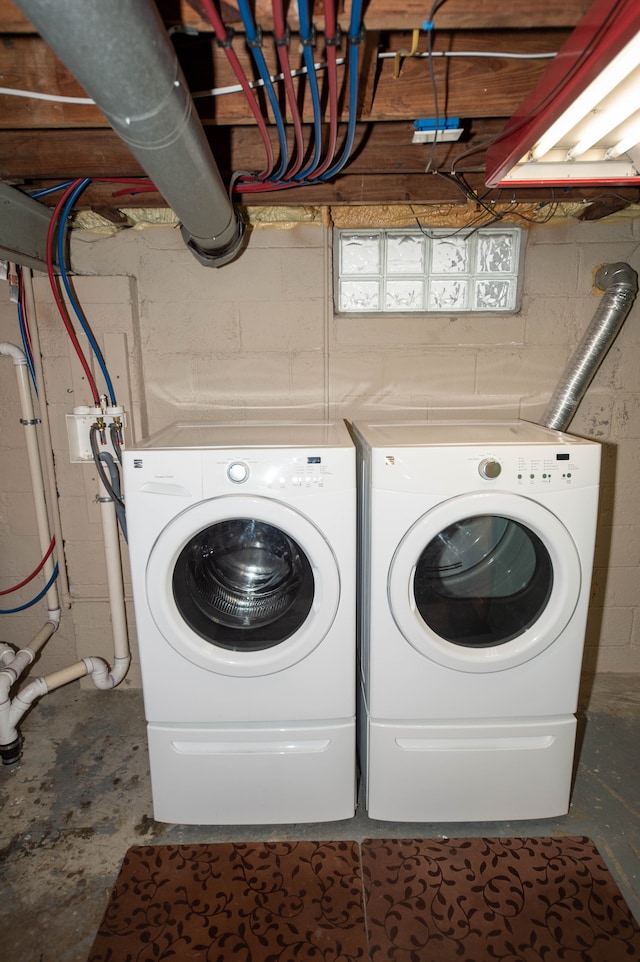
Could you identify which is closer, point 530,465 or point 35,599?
point 530,465

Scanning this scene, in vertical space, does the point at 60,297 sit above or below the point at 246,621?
above

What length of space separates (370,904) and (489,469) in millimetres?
1300

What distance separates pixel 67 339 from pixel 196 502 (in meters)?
1.17

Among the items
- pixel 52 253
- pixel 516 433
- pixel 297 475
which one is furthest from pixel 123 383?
pixel 516 433

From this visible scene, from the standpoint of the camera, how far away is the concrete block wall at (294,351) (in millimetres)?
2092

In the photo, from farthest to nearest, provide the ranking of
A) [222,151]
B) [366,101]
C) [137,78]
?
[222,151], [366,101], [137,78]

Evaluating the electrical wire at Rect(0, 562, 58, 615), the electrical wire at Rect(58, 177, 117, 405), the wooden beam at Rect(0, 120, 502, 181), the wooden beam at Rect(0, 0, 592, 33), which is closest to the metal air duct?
the wooden beam at Rect(0, 0, 592, 33)

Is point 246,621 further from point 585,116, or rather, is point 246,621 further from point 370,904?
A: point 585,116

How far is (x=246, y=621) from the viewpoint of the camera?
1.59 metres

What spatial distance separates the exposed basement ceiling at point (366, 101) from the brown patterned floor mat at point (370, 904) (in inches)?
84.7

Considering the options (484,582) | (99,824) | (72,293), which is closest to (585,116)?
(484,582)

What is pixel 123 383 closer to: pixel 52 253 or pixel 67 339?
pixel 67 339

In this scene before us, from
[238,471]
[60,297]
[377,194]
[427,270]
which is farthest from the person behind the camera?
[427,270]

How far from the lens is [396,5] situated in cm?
99
